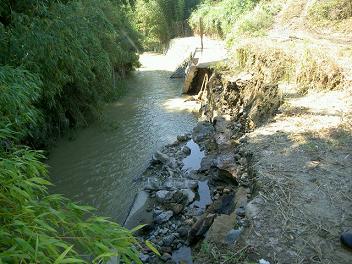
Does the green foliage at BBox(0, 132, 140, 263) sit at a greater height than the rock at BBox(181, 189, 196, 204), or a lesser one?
greater

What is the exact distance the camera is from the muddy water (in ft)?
25.2

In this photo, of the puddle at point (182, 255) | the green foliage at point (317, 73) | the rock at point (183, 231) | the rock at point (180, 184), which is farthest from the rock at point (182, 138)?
the puddle at point (182, 255)

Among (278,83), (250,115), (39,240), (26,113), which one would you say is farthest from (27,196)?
(278,83)

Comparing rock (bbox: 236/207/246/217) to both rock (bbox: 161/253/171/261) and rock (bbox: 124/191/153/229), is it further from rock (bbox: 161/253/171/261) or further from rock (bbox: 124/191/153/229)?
rock (bbox: 124/191/153/229)

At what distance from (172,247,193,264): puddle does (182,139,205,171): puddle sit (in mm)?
3254

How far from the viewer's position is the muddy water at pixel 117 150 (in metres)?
7.67

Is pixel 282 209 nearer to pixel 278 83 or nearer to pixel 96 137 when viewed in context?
pixel 278 83

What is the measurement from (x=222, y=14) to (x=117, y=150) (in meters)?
13.0

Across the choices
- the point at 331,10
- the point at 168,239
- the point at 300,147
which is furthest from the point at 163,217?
the point at 331,10

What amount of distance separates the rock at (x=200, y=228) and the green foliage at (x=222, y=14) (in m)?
14.3

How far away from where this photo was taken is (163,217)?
6.37 metres

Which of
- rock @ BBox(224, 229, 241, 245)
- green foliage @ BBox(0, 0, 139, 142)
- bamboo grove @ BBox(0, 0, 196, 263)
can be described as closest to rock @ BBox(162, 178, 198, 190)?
bamboo grove @ BBox(0, 0, 196, 263)

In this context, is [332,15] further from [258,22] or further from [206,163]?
[206,163]

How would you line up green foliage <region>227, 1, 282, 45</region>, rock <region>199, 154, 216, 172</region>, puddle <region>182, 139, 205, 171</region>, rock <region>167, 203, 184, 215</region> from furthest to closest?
green foliage <region>227, 1, 282, 45</region>, puddle <region>182, 139, 205, 171</region>, rock <region>199, 154, 216, 172</region>, rock <region>167, 203, 184, 215</region>
